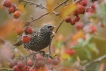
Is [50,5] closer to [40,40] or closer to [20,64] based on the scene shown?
[20,64]

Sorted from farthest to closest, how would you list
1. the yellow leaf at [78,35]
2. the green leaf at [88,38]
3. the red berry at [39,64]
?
the yellow leaf at [78,35], the green leaf at [88,38], the red berry at [39,64]

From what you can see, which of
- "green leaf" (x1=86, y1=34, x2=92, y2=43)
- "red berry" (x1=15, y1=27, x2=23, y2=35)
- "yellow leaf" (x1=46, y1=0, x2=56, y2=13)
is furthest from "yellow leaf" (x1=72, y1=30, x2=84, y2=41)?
"yellow leaf" (x1=46, y1=0, x2=56, y2=13)

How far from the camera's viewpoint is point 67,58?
4.99 meters

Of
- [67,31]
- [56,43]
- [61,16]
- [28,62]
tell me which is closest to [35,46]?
[56,43]

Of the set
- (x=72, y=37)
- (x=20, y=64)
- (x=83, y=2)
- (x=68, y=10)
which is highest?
(x=72, y=37)

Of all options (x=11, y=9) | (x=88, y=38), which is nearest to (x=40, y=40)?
(x=88, y=38)

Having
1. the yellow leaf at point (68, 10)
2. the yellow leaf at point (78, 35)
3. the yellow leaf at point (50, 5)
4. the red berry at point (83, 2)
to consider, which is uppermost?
the yellow leaf at point (78, 35)

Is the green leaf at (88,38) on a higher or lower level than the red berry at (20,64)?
higher

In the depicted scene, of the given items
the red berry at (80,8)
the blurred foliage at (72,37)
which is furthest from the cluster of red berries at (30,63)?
the red berry at (80,8)

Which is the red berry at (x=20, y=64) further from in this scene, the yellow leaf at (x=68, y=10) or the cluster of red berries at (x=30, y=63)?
the yellow leaf at (x=68, y=10)

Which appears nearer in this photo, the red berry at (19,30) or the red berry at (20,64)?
the red berry at (19,30)

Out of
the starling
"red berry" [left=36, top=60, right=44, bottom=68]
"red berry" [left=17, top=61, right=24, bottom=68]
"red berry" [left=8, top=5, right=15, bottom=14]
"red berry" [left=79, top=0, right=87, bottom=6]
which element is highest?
the starling

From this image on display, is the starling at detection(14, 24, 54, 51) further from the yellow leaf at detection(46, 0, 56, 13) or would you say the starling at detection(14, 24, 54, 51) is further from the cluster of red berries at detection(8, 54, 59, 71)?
the yellow leaf at detection(46, 0, 56, 13)

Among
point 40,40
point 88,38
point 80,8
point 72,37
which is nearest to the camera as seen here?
point 80,8
